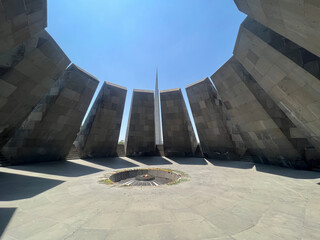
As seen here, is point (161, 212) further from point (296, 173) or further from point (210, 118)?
point (210, 118)

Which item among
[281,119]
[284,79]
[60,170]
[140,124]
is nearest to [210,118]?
[281,119]

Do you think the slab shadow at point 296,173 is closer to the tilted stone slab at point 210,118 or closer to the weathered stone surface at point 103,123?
the tilted stone slab at point 210,118

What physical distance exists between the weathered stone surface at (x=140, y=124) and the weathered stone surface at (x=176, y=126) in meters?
1.78

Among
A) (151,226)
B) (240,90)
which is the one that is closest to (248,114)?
(240,90)

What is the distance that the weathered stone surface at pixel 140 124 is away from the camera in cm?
1808

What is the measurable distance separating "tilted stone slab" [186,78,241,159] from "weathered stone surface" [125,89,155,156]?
5.56 m

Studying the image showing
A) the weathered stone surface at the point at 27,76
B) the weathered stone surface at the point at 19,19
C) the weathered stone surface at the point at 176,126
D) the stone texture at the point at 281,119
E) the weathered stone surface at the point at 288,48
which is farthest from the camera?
the weathered stone surface at the point at 176,126

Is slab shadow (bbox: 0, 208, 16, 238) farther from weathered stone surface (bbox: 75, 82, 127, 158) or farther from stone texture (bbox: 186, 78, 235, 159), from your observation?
stone texture (bbox: 186, 78, 235, 159)

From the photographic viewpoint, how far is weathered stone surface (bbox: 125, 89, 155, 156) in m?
18.1

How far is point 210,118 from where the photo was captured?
1556 centimetres

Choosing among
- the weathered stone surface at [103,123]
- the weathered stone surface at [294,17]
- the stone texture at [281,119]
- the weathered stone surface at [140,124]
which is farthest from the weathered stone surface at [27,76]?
the stone texture at [281,119]

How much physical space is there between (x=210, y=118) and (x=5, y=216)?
1570 cm

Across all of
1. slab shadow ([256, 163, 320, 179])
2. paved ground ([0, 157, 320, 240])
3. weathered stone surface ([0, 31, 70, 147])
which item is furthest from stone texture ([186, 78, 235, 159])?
weathered stone surface ([0, 31, 70, 147])

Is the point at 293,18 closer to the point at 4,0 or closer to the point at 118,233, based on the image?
the point at 118,233
